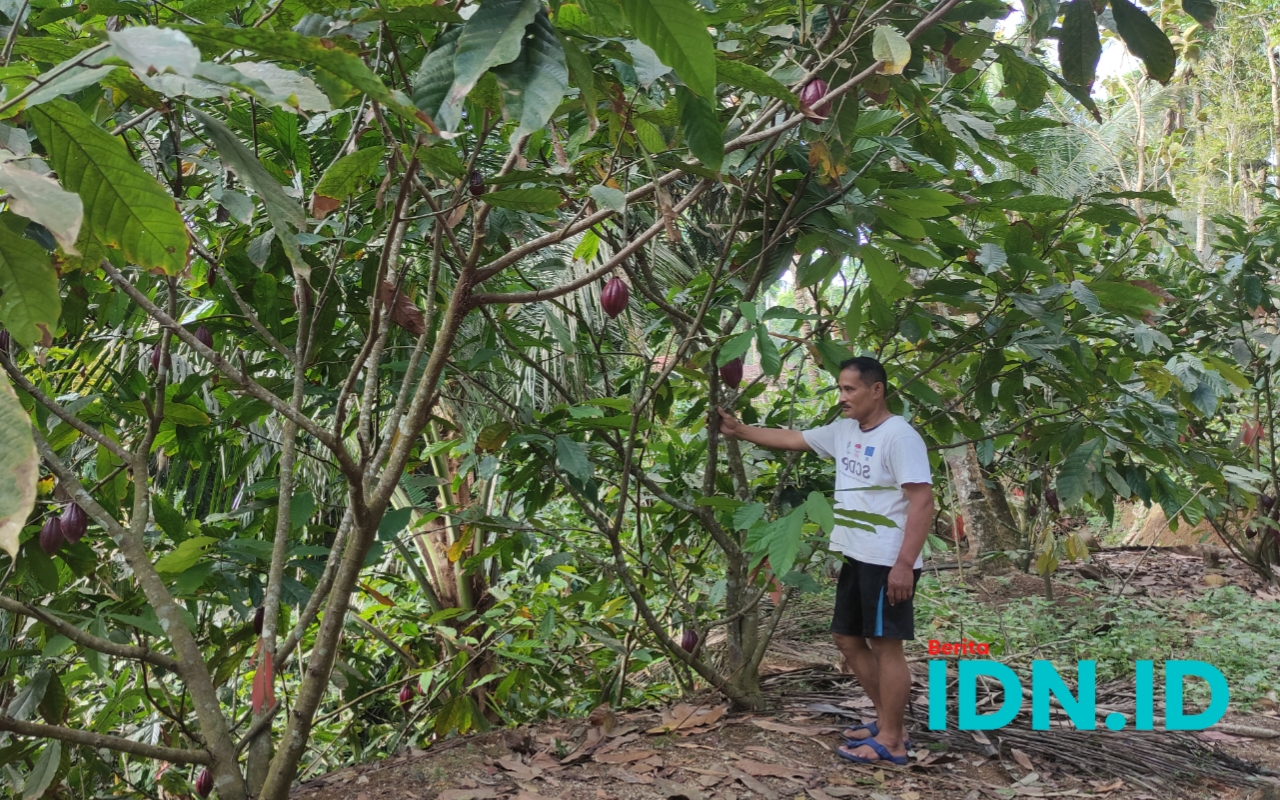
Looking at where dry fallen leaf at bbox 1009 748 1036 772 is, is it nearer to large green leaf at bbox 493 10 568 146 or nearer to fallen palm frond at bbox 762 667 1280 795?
fallen palm frond at bbox 762 667 1280 795

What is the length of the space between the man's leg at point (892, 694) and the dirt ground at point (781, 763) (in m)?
0.07

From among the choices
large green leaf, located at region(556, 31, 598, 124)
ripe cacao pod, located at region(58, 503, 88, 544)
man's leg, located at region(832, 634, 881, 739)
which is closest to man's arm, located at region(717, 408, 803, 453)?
man's leg, located at region(832, 634, 881, 739)

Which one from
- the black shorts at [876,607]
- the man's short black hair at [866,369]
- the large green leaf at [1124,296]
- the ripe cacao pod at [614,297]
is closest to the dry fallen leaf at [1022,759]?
the black shorts at [876,607]

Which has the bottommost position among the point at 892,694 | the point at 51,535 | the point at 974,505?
the point at 892,694

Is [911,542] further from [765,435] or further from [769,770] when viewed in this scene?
[769,770]

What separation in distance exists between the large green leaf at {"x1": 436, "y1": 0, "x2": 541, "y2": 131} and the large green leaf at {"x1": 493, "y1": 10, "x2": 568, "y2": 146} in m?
0.02

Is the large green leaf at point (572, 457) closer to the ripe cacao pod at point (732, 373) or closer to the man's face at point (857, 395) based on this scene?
the ripe cacao pod at point (732, 373)

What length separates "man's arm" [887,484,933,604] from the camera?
2584 millimetres

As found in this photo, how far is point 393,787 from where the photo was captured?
2.34 metres

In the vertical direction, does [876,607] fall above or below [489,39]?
below

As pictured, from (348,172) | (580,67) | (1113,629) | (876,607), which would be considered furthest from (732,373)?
(1113,629)

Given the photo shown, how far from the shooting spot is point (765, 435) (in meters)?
2.72

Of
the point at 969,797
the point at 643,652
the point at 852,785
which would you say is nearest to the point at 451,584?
the point at 643,652

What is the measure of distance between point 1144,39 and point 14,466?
138 centimetres
